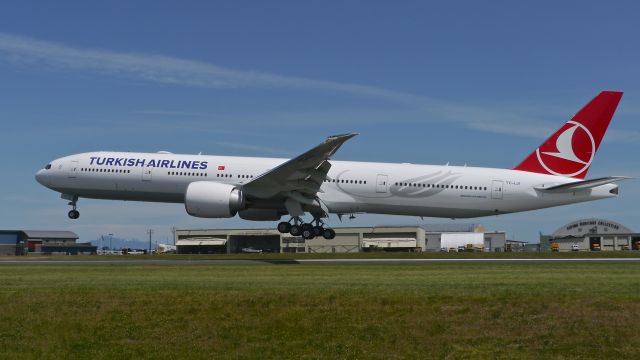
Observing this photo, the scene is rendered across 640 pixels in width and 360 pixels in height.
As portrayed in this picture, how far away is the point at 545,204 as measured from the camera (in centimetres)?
4922

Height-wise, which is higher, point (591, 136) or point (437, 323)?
point (591, 136)

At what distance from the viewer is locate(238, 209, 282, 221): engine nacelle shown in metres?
50.2

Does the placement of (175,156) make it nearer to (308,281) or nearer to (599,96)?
(308,281)

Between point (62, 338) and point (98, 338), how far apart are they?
3.42ft

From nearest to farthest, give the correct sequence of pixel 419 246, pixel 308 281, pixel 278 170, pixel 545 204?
1. pixel 308 281
2. pixel 278 170
3. pixel 545 204
4. pixel 419 246

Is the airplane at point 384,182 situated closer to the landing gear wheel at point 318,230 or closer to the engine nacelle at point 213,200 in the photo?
the landing gear wheel at point 318,230

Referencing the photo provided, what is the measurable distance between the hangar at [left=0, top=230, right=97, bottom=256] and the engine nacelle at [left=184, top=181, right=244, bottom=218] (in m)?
72.9

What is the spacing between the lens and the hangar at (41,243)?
4434 inches

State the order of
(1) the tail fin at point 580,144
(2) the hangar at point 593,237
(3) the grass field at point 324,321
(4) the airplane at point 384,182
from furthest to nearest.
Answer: (2) the hangar at point 593,237 → (1) the tail fin at point 580,144 → (4) the airplane at point 384,182 → (3) the grass field at point 324,321

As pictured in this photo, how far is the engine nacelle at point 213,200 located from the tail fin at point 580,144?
68.5ft

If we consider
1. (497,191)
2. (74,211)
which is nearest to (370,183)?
(497,191)

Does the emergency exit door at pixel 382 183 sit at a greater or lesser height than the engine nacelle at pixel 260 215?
greater

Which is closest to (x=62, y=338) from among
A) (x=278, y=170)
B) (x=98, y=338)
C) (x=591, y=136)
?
(x=98, y=338)

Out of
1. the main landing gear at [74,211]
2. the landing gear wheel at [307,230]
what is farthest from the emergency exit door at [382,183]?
the main landing gear at [74,211]
